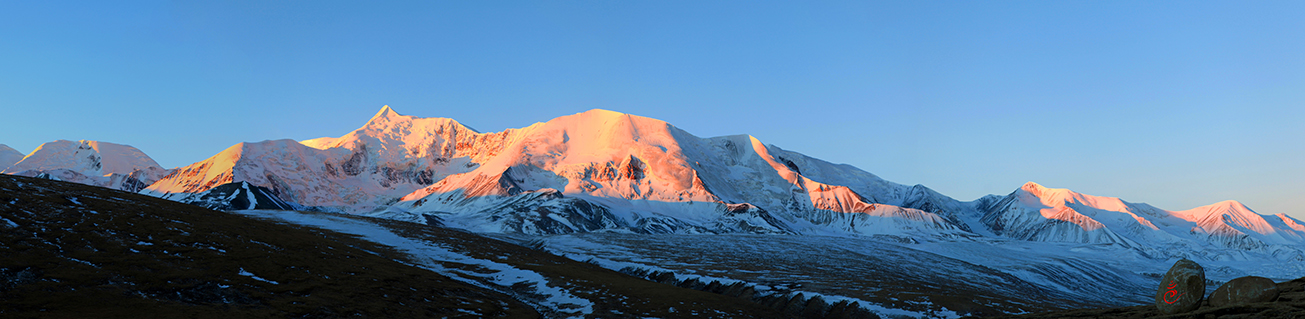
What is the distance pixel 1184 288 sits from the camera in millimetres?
25219

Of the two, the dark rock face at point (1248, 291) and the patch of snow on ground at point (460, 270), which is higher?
the dark rock face at point (1248, 291)

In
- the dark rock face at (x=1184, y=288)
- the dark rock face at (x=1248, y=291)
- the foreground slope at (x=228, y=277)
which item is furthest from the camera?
the foreground slope at (x=228, y=277)

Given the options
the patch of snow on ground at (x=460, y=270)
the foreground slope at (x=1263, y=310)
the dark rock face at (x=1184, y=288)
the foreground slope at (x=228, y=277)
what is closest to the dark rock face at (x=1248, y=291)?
the foreground slope at (x=1263, y=310)

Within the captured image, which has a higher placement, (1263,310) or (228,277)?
(1263,310)

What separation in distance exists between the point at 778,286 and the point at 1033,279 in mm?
90667

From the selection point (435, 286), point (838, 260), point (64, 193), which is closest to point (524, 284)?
point (435, 286)

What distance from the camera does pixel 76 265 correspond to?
37531 millimetres

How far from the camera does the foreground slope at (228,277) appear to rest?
116 feet

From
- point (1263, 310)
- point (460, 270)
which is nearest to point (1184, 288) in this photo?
point (1263, 310)

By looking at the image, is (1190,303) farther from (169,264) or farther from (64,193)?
(64,193)

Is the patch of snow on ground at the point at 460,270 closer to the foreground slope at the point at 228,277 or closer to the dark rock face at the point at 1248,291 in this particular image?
the foreground slope at the point at 228,277

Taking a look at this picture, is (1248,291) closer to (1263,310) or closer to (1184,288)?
(1184,288)

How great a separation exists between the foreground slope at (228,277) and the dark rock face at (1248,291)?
3404 cm

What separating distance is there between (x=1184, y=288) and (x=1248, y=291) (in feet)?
6.89
